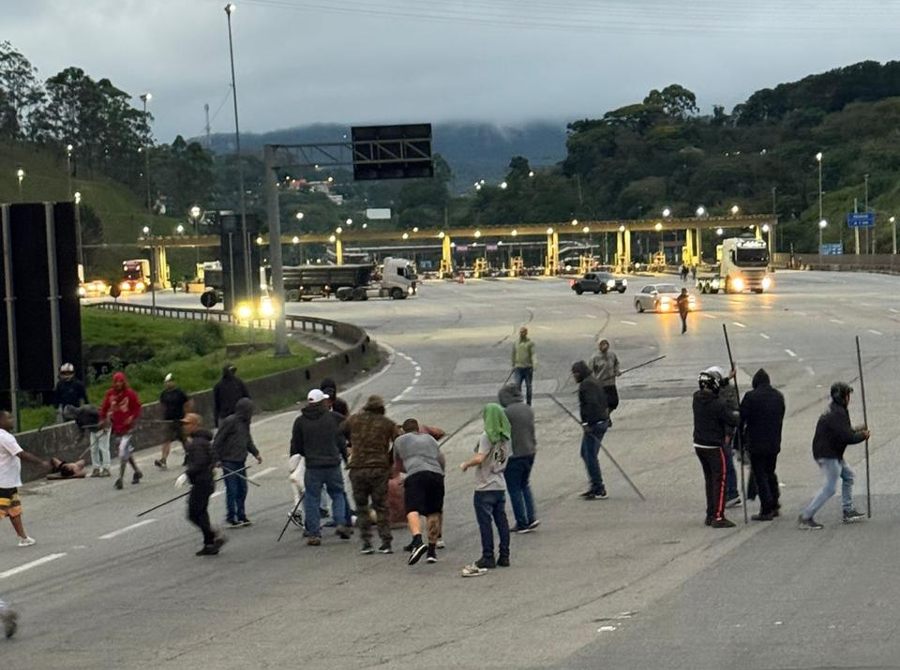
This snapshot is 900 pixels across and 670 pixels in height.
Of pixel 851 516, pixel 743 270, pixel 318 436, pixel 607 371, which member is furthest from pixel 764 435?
pixel 743 270

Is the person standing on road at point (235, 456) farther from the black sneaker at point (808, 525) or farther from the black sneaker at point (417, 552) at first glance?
the black sneaker at point (808, 525)

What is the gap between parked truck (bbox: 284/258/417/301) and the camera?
107188 millimetres

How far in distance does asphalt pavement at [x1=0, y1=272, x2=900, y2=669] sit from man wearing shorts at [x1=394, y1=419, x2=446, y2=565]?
0.27m

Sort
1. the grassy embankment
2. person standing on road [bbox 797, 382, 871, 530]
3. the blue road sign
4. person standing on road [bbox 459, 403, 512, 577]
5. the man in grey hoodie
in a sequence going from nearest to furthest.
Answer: person standing on road [bbox 459, 403, 512, 577] → person standing on road [bbox 797, 382, 871, 530] → the man in grey hoodie → the grassy embankment → the blue road sign

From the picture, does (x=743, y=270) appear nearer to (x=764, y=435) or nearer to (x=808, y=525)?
(x=764, y=435)

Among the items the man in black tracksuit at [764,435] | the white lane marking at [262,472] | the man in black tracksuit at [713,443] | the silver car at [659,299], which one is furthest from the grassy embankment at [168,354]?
the man in black tracksuit at [713,443]

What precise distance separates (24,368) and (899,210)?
142663mm

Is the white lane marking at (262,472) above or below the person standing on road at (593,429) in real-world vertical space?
below

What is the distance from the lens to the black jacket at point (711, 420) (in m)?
16.4

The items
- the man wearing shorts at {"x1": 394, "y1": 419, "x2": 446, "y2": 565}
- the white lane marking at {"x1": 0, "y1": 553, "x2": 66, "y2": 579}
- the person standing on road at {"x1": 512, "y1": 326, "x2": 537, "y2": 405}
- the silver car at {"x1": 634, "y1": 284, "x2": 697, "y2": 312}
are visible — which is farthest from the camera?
the silver car at {"x1": 634, "y1": 284, "x2": 697, "y2": 312}

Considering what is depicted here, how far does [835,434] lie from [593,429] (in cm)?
399

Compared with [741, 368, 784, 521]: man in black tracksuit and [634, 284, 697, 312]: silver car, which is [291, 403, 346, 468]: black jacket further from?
[634, 284, 697, 312]: silver car

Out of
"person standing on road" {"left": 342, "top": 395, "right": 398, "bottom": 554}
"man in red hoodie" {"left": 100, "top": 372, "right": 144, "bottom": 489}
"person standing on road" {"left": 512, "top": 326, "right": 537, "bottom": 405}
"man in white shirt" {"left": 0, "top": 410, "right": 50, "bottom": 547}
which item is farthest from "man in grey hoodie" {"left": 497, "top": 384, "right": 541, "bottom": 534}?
"person standing on road" {"left": 512, "top": 326, "right": 537, "bottom": 405}

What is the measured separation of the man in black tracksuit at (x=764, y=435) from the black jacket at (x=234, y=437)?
18.6 feet
